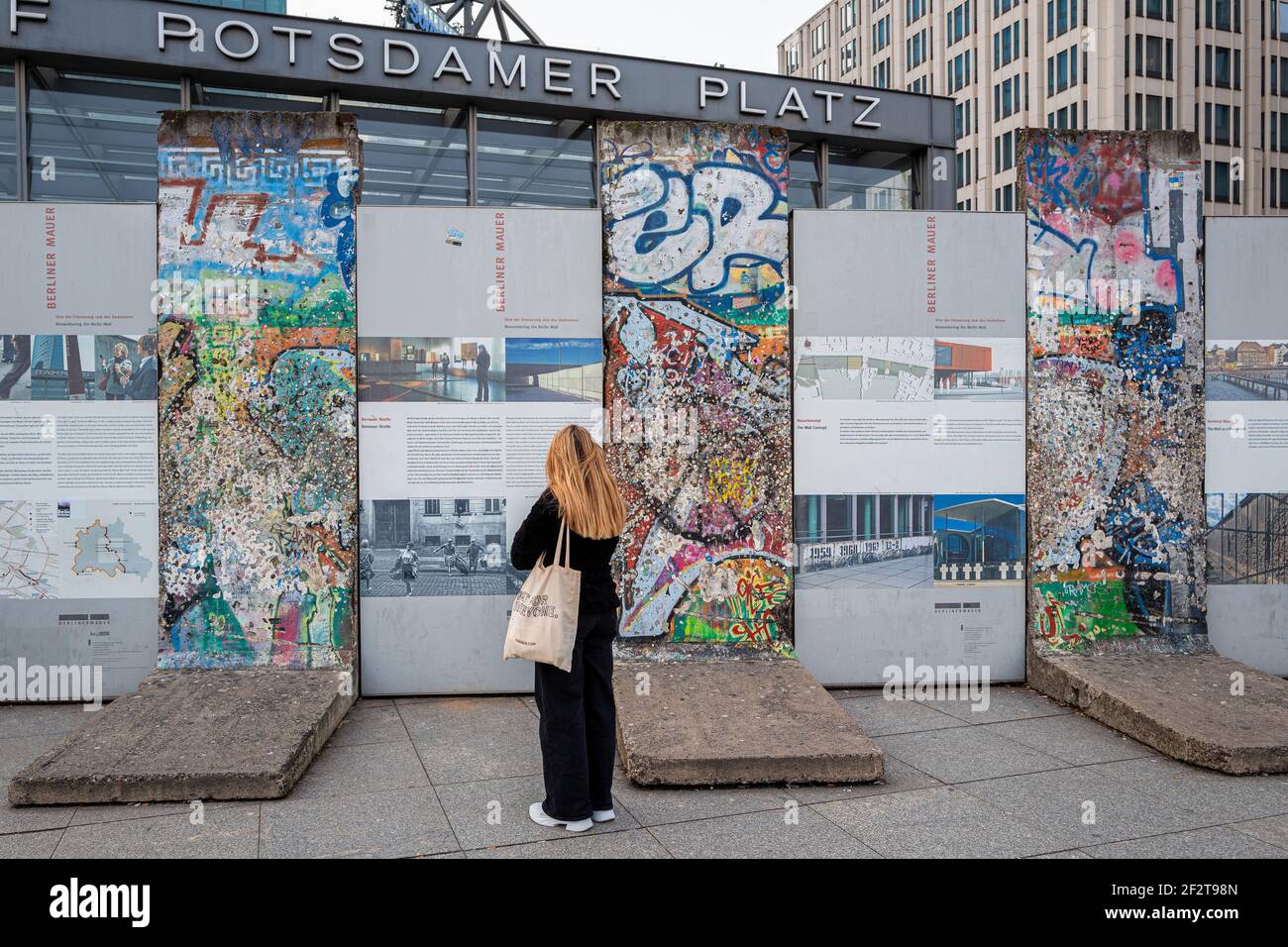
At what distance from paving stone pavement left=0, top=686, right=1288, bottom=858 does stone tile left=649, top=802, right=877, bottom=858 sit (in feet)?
0.04

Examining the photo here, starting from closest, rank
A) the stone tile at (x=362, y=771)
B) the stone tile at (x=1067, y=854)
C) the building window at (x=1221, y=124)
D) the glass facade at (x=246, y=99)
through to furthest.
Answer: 1. the stone tile at (x=1067, y=854)
2. the stone tile at (x=362, y=771)
3. the glass facade at (x=246, y=99)
4. the building window at (x=1221, y=124)

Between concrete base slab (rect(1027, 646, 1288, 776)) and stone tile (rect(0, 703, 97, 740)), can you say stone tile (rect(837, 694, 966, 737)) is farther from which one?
stone tile (rect(0, 703, 97, 740))

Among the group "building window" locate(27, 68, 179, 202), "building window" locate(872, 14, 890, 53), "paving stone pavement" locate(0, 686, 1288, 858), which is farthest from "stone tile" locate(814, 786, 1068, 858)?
"building window" locate(872, 14, 890, 53)

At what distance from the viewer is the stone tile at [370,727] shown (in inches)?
227

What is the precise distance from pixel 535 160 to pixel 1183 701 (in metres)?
12.0

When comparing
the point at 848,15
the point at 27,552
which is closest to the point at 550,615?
the point at 27,552

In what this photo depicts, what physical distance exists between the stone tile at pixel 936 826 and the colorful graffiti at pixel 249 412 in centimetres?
352

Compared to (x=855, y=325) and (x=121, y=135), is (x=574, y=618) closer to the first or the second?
(x=855, y=325)

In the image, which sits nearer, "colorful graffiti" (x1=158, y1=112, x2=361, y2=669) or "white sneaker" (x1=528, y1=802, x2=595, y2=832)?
"white sneaker" (x1=528, y1=802, x2=595, y2=832)

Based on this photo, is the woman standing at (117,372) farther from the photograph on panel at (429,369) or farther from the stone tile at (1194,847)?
the stone tile at (1194,847)

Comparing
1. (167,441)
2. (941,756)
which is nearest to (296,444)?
(167,441)

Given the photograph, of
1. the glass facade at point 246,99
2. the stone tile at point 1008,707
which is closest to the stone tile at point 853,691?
the stone tile at point 1008,707

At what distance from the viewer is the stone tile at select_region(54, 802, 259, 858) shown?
413 cm

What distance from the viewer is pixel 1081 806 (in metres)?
4.65
